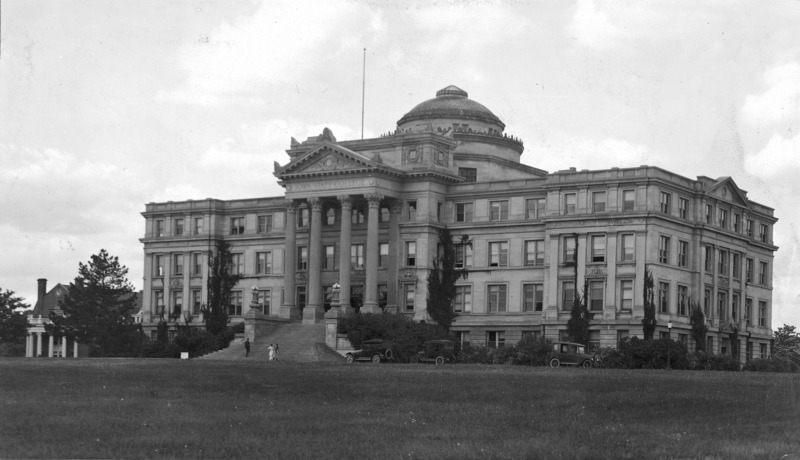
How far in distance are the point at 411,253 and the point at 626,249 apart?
56.4 ft

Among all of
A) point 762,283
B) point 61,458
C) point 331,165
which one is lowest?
point 61,458

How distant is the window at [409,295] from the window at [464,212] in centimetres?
634

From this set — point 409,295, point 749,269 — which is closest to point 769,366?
point 749,269

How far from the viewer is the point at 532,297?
100m

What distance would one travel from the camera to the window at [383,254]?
10481 cm

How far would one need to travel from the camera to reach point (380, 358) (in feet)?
277

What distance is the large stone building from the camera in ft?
313

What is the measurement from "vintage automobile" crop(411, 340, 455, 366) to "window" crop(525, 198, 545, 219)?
18.0 m

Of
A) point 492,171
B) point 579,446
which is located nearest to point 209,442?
point 579,446

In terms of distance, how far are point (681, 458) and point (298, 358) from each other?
195ft

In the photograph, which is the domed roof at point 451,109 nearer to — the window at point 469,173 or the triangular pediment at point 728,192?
the window at point 469,173

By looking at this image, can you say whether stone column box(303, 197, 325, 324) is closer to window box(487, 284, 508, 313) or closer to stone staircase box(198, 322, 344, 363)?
stone staircase box(198, 322, 344, 363)

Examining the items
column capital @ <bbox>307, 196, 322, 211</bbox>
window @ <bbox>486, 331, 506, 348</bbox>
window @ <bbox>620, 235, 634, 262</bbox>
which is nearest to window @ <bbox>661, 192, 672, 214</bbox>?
window @ <bbox>620, 235, 634, 262</bbox>

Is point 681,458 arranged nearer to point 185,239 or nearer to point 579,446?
point 579,446
